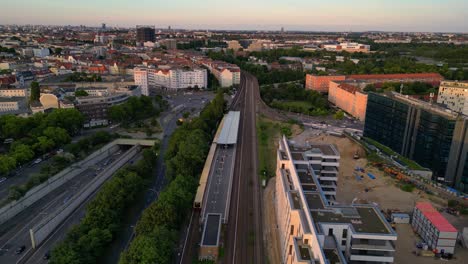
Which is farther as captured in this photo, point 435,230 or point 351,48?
point 351,48

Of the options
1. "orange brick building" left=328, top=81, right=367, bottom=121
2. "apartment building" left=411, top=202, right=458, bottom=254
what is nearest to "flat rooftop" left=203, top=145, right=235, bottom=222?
"apartment building" left=411, top=202, right=458, bottom=254

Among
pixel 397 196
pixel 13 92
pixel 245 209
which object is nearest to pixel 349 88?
pixel 397 196

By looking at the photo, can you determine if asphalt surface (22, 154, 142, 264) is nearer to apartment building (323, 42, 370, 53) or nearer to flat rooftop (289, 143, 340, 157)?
flat rooftop (289, 143, 340, 157)

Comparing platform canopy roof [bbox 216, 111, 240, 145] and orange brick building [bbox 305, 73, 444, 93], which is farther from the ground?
orange brick building [bbox 305, 73, 444, 93]

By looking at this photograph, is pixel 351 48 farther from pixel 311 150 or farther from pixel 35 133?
pixel 35 133

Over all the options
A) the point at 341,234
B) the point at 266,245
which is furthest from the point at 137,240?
the point at 341,234

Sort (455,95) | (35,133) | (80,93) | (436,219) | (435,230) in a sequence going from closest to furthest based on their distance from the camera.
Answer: (435,230) < (436,219) < (35,133) < (455,95) < (80,93)

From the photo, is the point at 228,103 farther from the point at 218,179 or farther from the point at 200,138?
the point at 218,179
